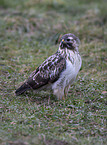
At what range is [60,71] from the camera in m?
5.33

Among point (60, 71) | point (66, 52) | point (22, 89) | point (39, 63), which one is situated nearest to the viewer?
point (60, 71)

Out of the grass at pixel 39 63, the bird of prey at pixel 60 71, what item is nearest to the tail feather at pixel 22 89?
the bird of prey at pixel 60 71

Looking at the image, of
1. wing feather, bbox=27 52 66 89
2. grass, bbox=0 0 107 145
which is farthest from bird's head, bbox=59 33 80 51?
grass, bbox=0 0 107 145

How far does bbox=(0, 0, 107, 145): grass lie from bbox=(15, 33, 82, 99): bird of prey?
23 centimetres

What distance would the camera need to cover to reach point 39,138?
411cm

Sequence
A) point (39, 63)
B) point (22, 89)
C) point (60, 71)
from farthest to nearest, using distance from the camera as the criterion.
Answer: point (39, 63) → point (22, 89) → point (60, 71)

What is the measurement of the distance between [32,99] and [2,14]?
6.08 metres

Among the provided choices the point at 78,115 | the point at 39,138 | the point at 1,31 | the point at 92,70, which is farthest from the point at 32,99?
the point at 1,31

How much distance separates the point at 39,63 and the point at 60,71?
170 centimetres

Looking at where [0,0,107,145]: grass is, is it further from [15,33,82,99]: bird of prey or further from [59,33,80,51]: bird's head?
[59,33,80,51]: bird's head

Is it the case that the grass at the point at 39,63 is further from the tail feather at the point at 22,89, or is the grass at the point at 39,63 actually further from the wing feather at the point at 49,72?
the wing feather at the point at 49,72

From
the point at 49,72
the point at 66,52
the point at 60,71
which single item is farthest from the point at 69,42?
the point at 49,72

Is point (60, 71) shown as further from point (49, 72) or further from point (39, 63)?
point (39, 63)

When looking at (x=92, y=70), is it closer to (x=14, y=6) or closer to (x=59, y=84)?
(x=59, y=84)
